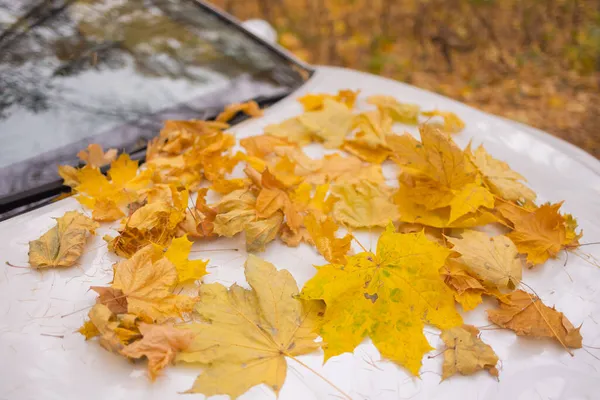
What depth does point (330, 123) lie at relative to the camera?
1.69 metres

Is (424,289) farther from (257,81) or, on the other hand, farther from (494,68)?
(494,68)

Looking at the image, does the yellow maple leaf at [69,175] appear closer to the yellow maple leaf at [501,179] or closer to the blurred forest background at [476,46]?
the yellow maple leaf at [501,179]

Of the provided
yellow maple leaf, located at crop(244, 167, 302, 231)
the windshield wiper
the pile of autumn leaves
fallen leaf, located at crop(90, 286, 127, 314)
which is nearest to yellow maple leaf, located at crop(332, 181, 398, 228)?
the pile of autumn leaves

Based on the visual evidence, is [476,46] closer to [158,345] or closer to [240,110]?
[240,110]

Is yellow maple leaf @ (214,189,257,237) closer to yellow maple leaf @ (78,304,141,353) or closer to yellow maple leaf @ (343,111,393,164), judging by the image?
yellow maple leaf @ (78,304,141,353)

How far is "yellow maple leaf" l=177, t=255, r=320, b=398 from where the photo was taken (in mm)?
881

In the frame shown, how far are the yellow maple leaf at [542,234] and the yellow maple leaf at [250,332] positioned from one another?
0.58 m

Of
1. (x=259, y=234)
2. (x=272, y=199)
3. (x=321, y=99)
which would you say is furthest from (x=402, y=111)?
(x=259, y=234)

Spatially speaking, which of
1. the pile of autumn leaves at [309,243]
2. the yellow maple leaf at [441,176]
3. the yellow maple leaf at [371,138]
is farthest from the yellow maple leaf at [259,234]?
the yellow maple leaf at [371,138]

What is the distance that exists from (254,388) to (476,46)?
460cm

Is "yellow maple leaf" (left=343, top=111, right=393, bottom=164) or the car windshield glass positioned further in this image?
"yellow maple leaf" (left=343, top=111, right=393, bottom=164)

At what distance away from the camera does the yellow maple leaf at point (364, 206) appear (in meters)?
1.30

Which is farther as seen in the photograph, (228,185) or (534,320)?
(228,185)

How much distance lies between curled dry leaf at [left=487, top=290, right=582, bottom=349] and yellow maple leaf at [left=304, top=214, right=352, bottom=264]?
351 millimetres
